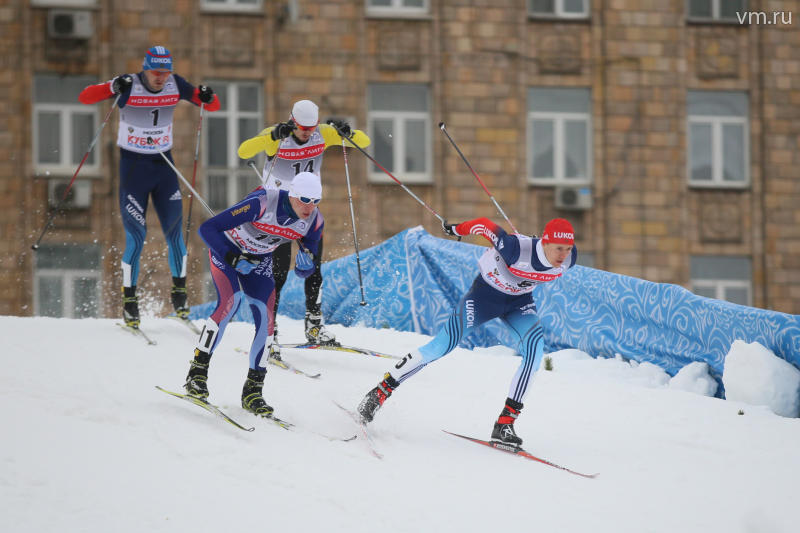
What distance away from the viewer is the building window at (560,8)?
20.1 meters

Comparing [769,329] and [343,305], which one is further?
[343,305]

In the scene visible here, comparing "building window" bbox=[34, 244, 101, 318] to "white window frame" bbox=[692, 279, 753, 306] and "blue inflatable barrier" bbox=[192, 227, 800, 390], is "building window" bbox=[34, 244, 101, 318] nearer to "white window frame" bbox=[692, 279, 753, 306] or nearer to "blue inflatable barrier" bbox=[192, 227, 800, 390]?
"blue inflatable barrier" bbox=[192, 227, 800, 390]

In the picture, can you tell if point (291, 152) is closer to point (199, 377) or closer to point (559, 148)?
point (199, 377)

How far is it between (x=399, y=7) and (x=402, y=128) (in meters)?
2.16

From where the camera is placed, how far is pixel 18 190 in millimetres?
18562

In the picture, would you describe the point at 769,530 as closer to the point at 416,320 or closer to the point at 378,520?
the point at 378,520

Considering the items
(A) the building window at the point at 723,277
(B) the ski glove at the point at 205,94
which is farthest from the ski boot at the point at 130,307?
(A) the building window at the point at 723,277

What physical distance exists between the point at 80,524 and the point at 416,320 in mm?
6654

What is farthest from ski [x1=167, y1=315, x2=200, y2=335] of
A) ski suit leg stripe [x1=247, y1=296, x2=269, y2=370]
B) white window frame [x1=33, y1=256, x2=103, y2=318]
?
white window frame [x1=33, y1=256, x2=103, y2=318]

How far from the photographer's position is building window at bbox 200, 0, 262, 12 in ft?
62.6

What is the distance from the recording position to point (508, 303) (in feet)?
26.2

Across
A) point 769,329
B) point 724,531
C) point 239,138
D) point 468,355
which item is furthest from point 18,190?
point 724,531

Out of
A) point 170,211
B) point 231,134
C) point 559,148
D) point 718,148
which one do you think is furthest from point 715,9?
point 170,211

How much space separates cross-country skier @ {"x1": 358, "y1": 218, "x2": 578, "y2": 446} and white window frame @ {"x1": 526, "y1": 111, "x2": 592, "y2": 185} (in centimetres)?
1222
